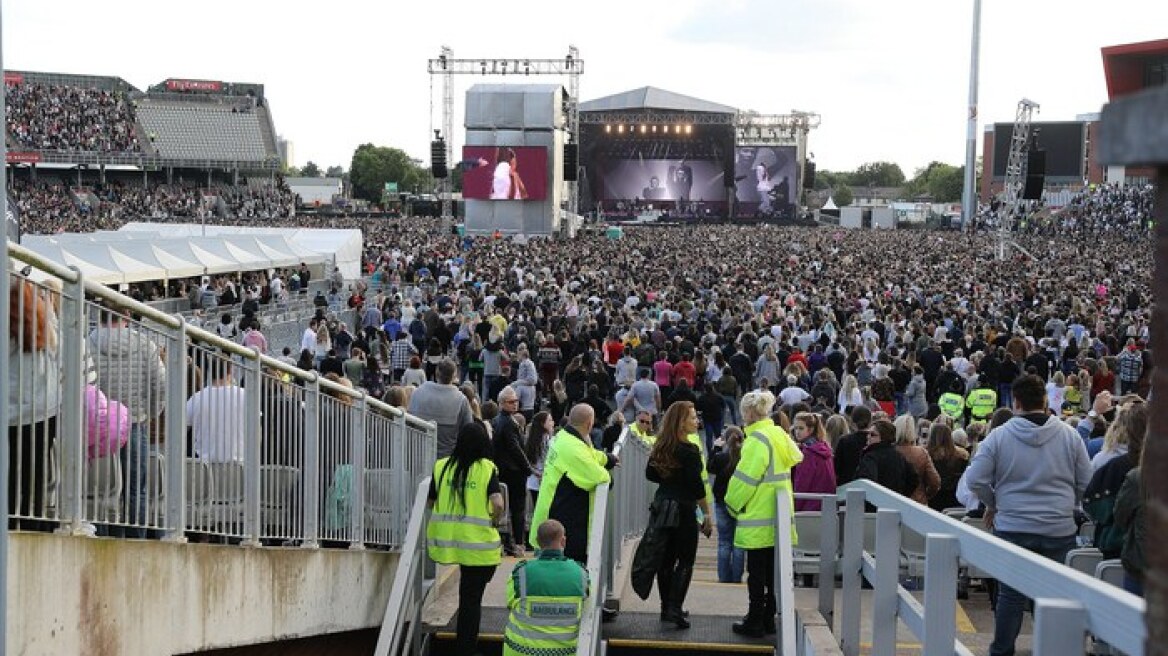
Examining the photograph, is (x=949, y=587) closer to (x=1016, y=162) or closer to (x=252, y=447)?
(x=252, y=447)

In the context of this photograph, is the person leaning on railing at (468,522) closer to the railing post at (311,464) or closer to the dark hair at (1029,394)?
the railing post at (311,464)

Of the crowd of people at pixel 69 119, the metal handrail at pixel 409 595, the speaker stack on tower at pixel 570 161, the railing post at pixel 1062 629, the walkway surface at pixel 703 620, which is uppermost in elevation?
the crowd of people at pixel 69 119

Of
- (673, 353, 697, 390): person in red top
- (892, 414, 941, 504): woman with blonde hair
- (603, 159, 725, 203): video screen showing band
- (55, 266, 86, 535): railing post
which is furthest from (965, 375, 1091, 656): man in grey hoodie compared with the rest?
(603, 159, 725, 203): video screen showing band

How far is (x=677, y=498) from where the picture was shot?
26.3 ft

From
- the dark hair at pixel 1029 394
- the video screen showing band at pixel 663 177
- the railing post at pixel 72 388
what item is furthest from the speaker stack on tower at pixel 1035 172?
the video screen showing band at pixel 663 177

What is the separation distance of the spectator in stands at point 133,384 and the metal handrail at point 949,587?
3011mm

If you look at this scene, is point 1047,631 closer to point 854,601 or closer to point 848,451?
point 854,601

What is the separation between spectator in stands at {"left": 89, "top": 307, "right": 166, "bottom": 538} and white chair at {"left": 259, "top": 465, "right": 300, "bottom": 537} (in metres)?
1.10

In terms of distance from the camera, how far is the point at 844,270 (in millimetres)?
42688

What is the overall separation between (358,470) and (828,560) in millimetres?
2823

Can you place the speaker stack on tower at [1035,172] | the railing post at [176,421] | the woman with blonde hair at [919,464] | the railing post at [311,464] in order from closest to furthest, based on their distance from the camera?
the railing post at [176,421] < the railing post at [311,464] < the woman with blonde hair at [919,464] < the speaker stack on tower at [1035,172]

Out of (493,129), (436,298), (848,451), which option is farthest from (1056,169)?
(848,451)

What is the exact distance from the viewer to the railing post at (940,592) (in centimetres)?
428

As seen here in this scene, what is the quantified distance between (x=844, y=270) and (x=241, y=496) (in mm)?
36892
